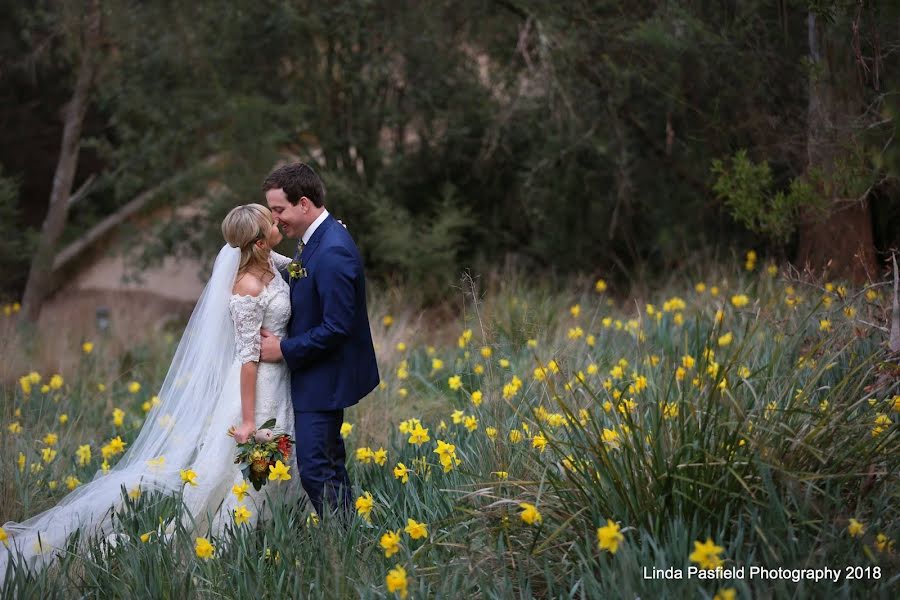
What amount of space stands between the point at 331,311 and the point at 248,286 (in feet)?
1.44

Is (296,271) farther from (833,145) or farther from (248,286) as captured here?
(833,145)

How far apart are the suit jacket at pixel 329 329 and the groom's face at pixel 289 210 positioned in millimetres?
84

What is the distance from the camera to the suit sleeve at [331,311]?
3.91 metres

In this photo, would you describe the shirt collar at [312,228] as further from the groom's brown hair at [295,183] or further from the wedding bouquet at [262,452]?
the wedding bouquet at [262,452]

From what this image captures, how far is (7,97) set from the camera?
15.5m

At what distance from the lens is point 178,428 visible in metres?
4.36

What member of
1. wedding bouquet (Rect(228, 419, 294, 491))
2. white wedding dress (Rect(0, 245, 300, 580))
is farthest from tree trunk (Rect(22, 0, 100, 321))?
wedding bouquet (Rect(228, 419, 294, 491))

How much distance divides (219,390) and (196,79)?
9533mm

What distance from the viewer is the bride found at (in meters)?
4.05

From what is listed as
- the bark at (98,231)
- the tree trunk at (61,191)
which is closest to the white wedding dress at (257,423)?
the tree trunk at (61,191)

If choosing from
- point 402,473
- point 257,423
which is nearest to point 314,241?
point 257,423

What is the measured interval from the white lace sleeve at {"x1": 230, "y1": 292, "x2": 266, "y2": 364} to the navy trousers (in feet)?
1.09

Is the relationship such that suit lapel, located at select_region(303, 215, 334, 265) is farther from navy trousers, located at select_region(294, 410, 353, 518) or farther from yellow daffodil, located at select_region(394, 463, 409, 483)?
yellow daffodil, located at select_region(394, 463, 409, 483)

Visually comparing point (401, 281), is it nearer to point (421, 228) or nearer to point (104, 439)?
point (421, 228)
